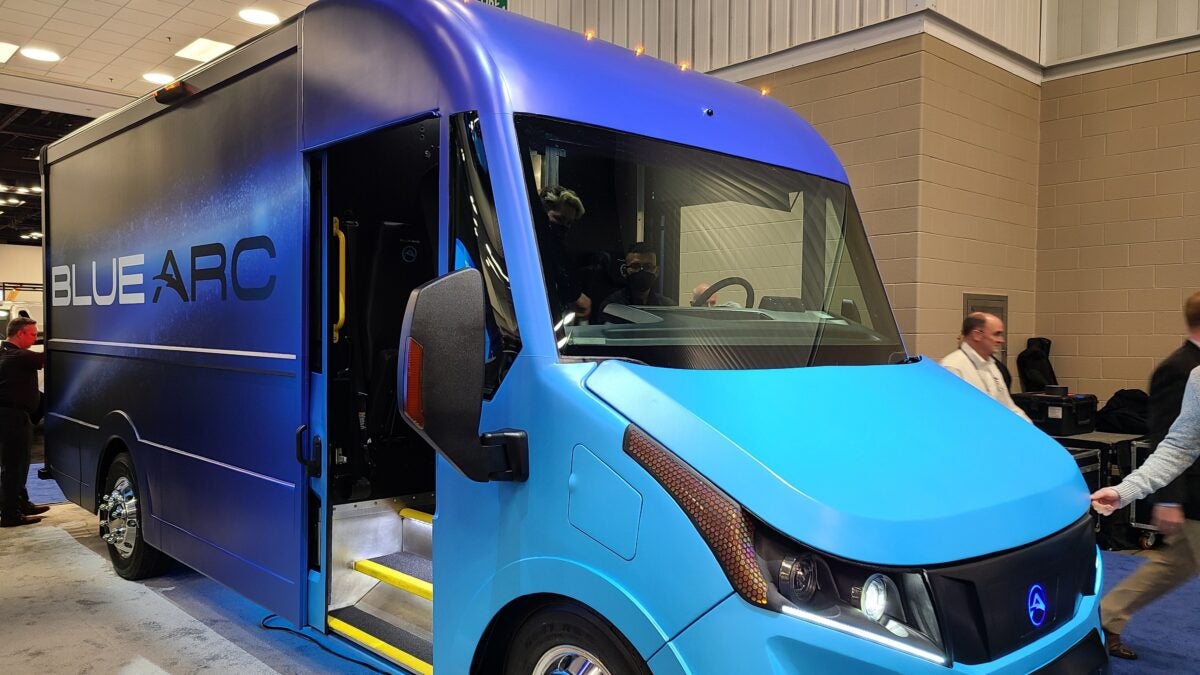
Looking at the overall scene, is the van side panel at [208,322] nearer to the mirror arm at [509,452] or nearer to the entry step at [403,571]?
the entry step at [403,571]

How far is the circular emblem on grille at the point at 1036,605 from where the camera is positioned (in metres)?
2.03

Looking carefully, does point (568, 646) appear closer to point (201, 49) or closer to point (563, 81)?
point (563, 81)

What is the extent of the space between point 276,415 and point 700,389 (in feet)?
6.91

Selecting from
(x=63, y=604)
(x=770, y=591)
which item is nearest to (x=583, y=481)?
(x=770, y=591)

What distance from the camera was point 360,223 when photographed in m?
3.79

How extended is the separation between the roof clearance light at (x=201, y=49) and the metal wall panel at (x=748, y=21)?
13.6 ft

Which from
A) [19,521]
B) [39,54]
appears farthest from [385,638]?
[39,54]

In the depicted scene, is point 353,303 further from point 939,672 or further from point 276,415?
point 939,672

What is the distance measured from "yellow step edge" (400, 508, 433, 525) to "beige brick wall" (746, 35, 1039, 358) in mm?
4395

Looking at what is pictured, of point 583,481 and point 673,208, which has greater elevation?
point 673,208

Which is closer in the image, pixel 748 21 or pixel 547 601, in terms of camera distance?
pixel 547 601

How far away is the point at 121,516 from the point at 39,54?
8.17m

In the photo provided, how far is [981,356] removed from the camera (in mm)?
5293

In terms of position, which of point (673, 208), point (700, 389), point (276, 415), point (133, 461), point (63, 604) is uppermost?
point (673, 208)
